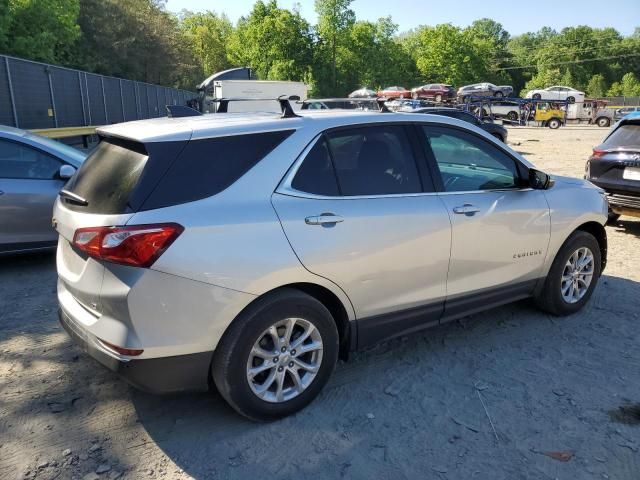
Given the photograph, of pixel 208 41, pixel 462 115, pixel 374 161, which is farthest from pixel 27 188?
pixel 208 41

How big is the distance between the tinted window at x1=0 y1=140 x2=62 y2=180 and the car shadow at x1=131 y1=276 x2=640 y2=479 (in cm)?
340

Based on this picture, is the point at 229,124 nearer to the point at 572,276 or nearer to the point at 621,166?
the point at 572,276

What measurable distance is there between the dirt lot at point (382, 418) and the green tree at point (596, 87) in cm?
9165

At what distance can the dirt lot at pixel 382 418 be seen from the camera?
9.02 ft

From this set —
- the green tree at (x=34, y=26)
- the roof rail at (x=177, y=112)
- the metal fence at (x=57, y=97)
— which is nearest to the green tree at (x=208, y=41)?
the green tree at (x=34, y=26)

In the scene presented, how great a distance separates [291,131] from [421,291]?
1.35 metres

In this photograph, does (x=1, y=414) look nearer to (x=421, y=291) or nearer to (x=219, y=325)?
→ (x=219, y=325)

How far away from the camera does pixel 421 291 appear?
11.7ft

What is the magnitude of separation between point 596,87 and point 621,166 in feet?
295

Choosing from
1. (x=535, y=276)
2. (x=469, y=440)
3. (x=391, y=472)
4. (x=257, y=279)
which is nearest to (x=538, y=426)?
(x=469, y=440)

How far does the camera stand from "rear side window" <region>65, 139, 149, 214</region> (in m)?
2.75

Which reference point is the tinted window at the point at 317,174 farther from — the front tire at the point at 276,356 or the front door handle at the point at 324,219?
the front tire at the point at 276,356

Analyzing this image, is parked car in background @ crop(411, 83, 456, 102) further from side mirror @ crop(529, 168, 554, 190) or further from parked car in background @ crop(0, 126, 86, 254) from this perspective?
side mirror @ crop(529, 168, 554, 190)

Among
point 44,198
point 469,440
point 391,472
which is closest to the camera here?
point 391,472
